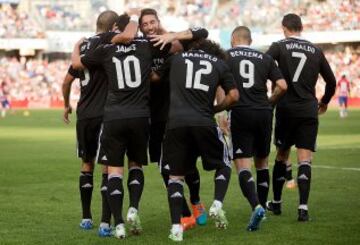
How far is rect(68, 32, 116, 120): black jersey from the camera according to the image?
10289 millimetres

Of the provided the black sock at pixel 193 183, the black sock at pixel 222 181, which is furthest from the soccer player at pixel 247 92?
the black sock at pixel 222 181

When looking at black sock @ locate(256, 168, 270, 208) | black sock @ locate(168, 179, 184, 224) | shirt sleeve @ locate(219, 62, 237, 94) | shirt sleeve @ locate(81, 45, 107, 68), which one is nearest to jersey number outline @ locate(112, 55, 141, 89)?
shirt sleeve @ locate(81, 45, 107, 68)

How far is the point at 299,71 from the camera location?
11430mm

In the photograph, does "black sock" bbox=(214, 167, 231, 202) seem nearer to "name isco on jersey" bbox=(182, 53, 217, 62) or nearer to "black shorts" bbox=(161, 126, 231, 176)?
"black shorts" bbox=(161, 126, 231, 176)

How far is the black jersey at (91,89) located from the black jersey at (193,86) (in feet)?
3.14

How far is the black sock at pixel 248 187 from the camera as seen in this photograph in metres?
10.3

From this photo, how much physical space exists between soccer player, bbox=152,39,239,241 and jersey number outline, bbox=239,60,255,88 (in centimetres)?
102

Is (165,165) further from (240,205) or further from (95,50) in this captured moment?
(240,205)

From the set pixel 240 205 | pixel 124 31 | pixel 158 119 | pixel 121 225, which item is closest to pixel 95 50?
pixel 124 31

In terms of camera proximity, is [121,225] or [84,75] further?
[84,75]

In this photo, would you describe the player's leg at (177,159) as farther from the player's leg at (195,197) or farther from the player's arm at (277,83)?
the player's arm at (277,83)

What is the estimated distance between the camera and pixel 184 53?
9.73 metres

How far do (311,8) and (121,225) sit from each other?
59.3 m

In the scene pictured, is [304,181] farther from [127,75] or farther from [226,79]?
[127,75]
